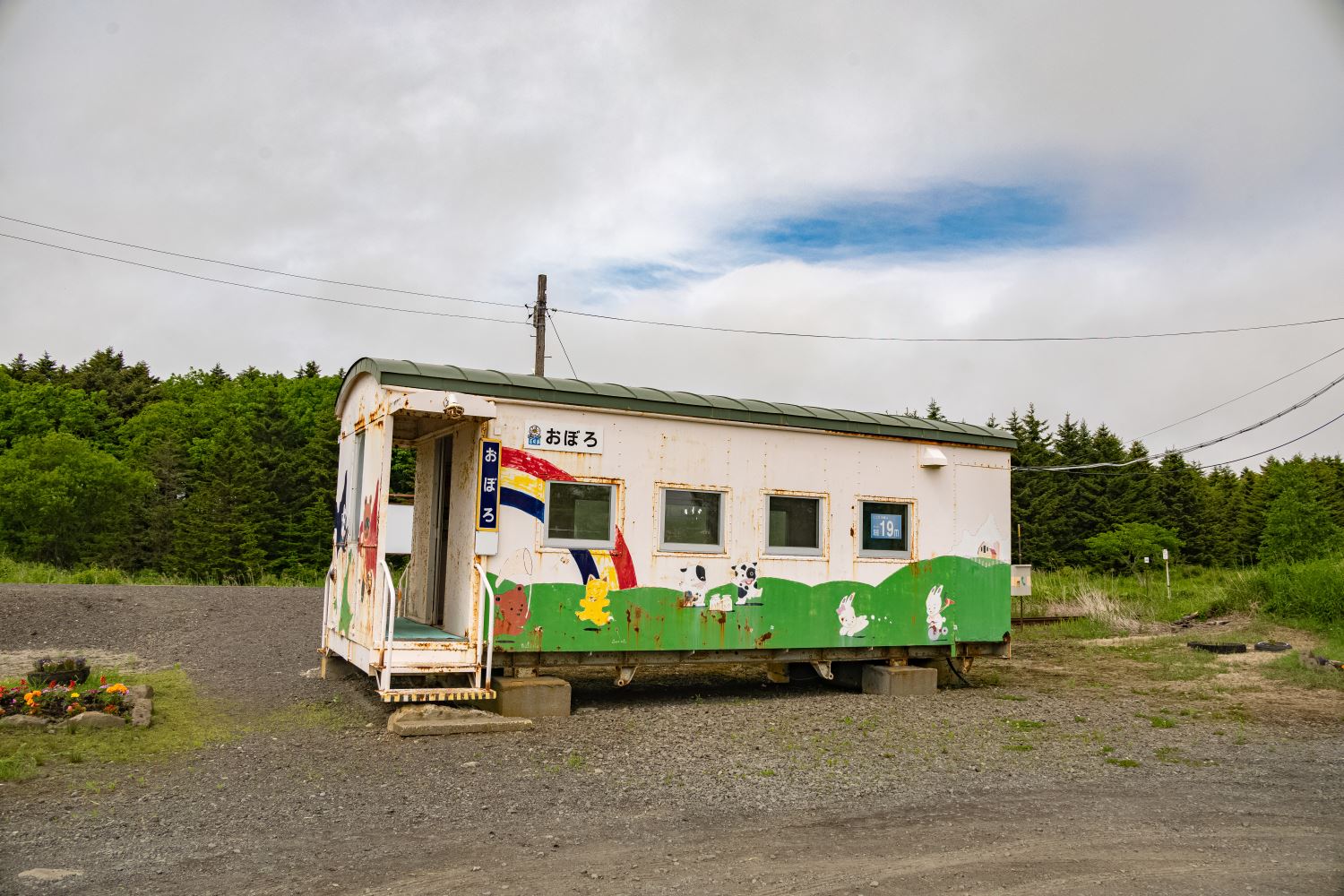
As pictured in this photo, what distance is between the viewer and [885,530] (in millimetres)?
11367

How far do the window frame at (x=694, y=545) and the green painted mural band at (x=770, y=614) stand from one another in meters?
0.39

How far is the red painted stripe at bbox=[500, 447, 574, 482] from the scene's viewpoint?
9.38m

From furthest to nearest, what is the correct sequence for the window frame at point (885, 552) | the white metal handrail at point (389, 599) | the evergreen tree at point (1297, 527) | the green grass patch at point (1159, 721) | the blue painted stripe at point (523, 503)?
the evergreen tree at point (1297, 527) < the window frame at point (885, 552) < the green grass patch at point (1159, 721) < the blue painted stripe at point (523, 503) < the white metal handrail at point (389, 599)

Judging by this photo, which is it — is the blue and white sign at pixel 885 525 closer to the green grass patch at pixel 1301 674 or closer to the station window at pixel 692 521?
the station window at pixel 692 521

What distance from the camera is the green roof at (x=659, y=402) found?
9.20 meters

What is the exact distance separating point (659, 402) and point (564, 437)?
1.06 m

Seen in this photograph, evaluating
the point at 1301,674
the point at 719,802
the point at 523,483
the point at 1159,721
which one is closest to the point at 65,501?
the point at 523,483

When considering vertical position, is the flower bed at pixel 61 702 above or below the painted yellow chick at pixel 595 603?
below

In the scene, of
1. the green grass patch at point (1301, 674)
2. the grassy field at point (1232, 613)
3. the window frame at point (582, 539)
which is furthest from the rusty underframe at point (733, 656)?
the green grass patch at point (1301, 674)

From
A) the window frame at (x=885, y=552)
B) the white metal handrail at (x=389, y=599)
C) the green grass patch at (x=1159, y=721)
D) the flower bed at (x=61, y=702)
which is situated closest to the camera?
the flower bed at (x=61, y=702)

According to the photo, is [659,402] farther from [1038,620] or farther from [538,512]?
[1038,620]

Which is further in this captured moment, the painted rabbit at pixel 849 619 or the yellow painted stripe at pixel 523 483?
the painted rabbit at pixel 849 619

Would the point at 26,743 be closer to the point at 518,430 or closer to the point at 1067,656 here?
the point at 518,430

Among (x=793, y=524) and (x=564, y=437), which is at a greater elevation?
(x=564, y=437)
